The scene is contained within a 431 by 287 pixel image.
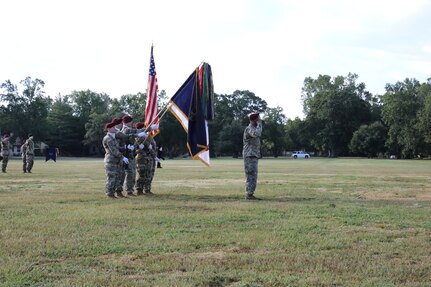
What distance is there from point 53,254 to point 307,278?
10.7 ft

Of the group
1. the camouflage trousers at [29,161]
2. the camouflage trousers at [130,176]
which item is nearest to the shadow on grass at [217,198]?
the camouflage trousers at [130,176]

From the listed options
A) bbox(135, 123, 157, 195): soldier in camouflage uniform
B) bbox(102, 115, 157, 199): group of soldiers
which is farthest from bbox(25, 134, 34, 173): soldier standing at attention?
bbox(135, 123, 157, 195): soldier in camouflage uniform

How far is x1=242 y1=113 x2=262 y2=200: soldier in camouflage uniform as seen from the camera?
1367 centimetres

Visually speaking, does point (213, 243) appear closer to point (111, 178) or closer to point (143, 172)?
point (111, 178)

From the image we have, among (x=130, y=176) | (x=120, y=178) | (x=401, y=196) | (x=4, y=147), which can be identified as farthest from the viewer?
(x=4, y=147)

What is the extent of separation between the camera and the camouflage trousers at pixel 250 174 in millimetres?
13641

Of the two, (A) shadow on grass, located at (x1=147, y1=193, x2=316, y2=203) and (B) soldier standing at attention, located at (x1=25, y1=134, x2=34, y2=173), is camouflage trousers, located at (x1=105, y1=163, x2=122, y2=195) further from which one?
(B) soldier standing at attention, located at (x1=25, y1=134, x2=34, y2=173)

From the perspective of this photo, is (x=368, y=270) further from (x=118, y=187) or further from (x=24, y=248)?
(x=118, y=187)

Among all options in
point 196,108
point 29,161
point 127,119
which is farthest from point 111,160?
point 29,161

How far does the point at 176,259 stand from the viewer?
6324 millimetres

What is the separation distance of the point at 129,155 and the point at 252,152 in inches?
139

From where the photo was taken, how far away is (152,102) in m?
16.5

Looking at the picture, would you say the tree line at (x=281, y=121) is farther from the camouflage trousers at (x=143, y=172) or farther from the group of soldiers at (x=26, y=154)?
the camouflage trousers at (x=143, y=172)

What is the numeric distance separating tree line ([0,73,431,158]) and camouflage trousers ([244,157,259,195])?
7372 centimetres
